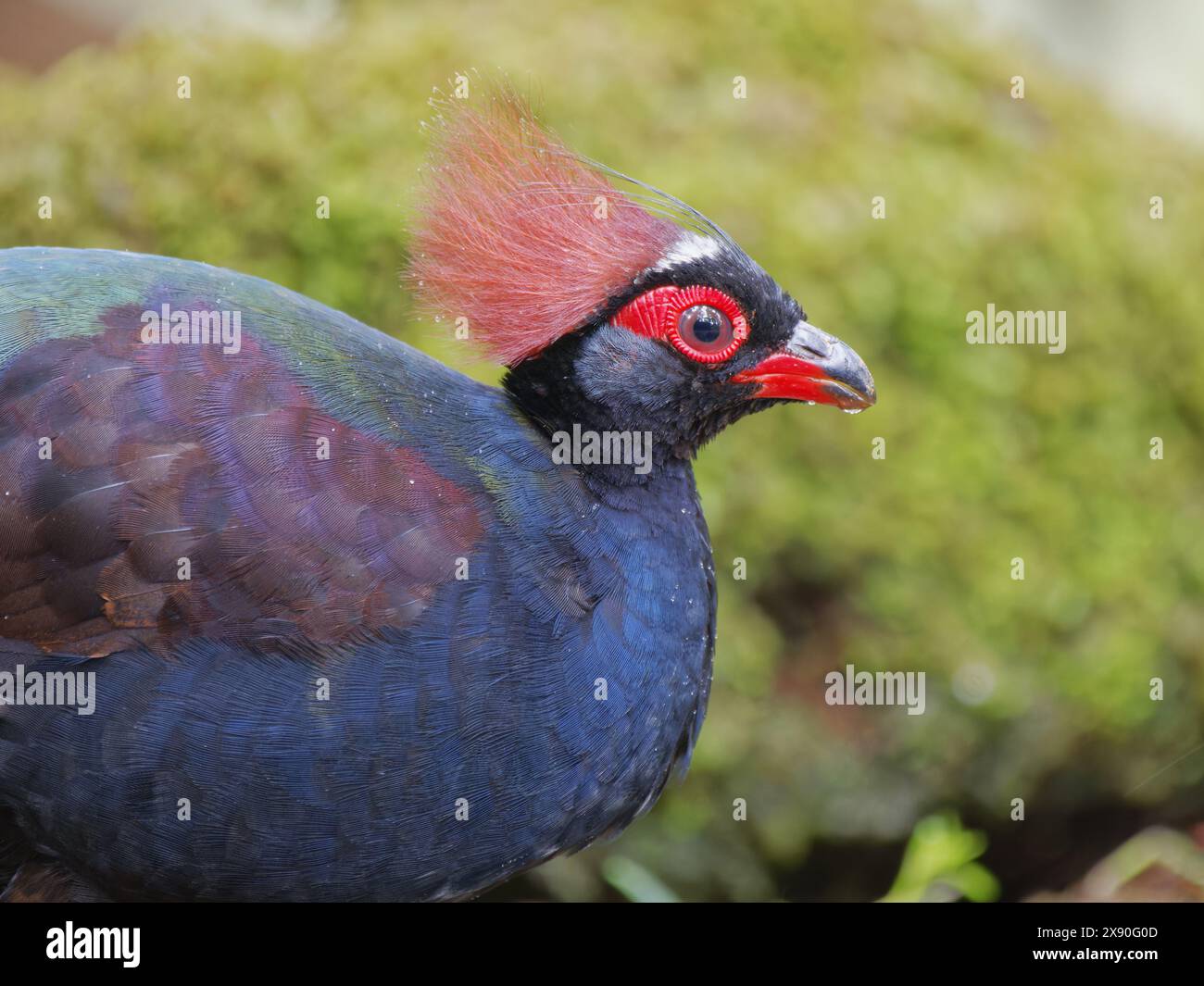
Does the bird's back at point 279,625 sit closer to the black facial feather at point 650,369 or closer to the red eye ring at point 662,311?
the black facial feather at point 650,369

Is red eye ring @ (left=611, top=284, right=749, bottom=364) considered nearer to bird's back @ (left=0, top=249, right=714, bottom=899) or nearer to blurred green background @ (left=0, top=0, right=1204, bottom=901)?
bird's back @ (left=0, top=249, right=714, bottom=899)

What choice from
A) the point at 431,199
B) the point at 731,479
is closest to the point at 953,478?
the point at 731,479

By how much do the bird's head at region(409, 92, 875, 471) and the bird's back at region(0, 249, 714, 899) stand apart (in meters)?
0.24

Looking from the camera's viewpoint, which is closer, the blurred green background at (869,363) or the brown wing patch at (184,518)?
the brown wing patch at (184,518)

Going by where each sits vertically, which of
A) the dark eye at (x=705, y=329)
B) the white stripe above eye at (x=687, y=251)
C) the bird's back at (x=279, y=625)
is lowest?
the bird's back at (x=279, y=625)

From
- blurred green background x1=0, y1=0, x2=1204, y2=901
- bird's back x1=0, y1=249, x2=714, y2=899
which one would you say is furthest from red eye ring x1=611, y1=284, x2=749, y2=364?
blurred green background x1=0, y1=0, x2=1204, y2=901

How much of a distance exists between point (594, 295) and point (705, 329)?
0.77ft

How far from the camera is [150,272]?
8.42 ft

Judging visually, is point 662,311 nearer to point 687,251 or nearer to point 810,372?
point 687,251

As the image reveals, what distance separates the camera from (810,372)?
2627 millimetres

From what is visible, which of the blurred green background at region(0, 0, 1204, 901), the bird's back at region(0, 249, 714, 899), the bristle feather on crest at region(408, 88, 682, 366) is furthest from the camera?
the blurred green background at region(0, 0, 1204, 901)

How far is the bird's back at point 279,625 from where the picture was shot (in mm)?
2279

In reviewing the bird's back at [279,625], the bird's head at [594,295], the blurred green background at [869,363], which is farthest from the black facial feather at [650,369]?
the blurred green background at [869,363]

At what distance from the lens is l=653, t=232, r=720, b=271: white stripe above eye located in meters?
2.55
